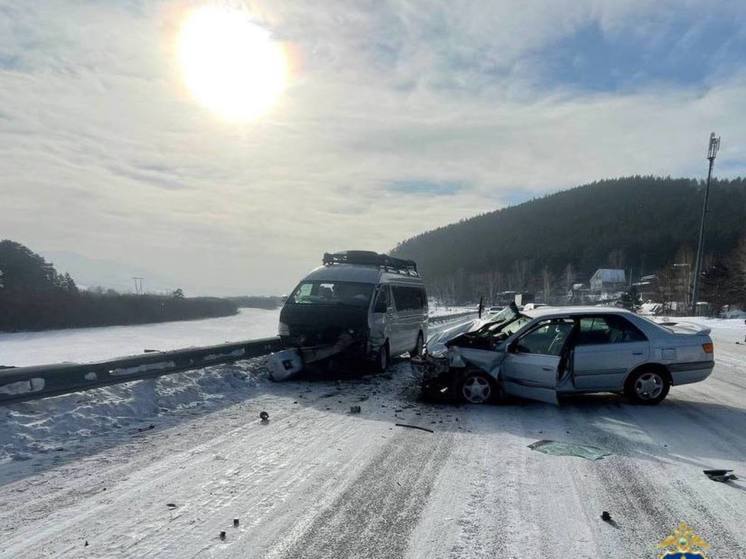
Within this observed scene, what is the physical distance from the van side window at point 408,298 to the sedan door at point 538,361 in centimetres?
496

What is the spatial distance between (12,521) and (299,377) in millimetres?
7396

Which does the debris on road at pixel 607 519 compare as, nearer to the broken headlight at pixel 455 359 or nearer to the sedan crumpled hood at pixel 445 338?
the broken headlight at pixel 455 359

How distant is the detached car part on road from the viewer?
11.1 metres

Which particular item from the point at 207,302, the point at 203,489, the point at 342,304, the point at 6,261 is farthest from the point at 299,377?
the point at 207,302

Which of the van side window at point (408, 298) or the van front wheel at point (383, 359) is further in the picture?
the van side window at point (408, 298)

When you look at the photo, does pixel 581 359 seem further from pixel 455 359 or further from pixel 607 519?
pixel 607 519

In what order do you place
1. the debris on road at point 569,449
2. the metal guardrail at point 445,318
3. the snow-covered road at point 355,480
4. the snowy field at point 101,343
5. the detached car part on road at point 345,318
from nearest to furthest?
1. the snow-covered road at point 355,480
2. the debris on road at point 569,449
3. the detached car part on road at point 345,318
4. the snowy field at point 101,343
5. the metal guardrail at point 445,318

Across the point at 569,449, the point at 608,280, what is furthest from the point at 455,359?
the point at 608,280

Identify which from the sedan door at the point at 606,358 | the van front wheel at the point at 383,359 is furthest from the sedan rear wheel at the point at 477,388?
the van front wheel at the point at 383,359

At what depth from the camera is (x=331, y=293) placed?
482 inches

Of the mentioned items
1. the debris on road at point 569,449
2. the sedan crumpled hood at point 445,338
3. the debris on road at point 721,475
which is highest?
the sedan crumpled hood at point 445,338

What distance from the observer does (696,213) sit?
4926 inches

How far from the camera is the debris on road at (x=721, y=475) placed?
5.00 metres

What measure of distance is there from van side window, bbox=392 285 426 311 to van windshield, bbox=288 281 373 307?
1.27 m
